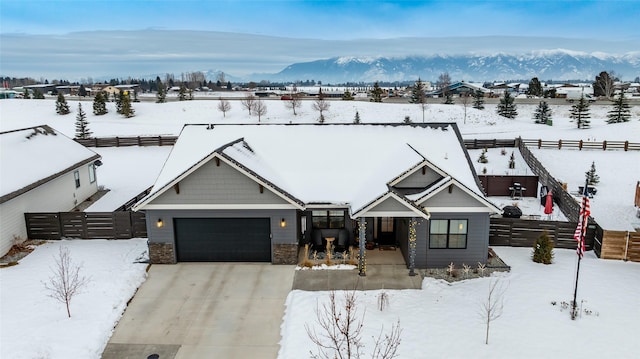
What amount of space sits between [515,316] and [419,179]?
6.47 meters

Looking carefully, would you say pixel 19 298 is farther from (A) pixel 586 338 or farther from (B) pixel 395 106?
(B) pixel 395 106

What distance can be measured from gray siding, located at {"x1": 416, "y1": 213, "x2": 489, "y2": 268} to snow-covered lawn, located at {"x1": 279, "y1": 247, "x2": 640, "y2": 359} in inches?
47.2

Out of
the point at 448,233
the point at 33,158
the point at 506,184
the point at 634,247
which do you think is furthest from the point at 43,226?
the point at 634,247

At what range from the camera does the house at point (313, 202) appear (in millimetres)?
17688

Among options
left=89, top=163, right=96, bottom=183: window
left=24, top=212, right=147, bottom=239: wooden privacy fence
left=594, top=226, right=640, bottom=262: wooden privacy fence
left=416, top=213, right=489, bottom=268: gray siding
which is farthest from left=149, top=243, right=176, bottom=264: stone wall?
left=594, top=226, right=640, bottom=262: wooden privacy fence

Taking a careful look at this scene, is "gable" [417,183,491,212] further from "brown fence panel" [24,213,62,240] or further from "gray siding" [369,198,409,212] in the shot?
"brown fence panel" [24,213,62,240]

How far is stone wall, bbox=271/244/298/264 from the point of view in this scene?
18.6 m

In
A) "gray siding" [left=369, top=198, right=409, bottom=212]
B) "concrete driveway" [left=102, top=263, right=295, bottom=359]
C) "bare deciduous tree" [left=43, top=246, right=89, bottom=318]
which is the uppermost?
"gray siding" [left=369, top=198, right=409, bottom=212]

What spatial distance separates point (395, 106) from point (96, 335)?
2280 inches

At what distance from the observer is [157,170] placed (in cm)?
3509

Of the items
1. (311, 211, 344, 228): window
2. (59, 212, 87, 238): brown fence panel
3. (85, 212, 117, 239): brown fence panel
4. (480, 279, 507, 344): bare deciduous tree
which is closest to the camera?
(480, 279, 507, 344): bare deciduous tree

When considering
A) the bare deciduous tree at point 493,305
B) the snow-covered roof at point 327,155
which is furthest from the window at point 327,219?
the bare deciduous tree at point 493,305

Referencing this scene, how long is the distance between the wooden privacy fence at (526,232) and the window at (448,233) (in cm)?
307

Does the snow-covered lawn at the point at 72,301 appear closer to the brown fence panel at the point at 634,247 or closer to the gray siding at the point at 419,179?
the gray siding at the point at 419,179
